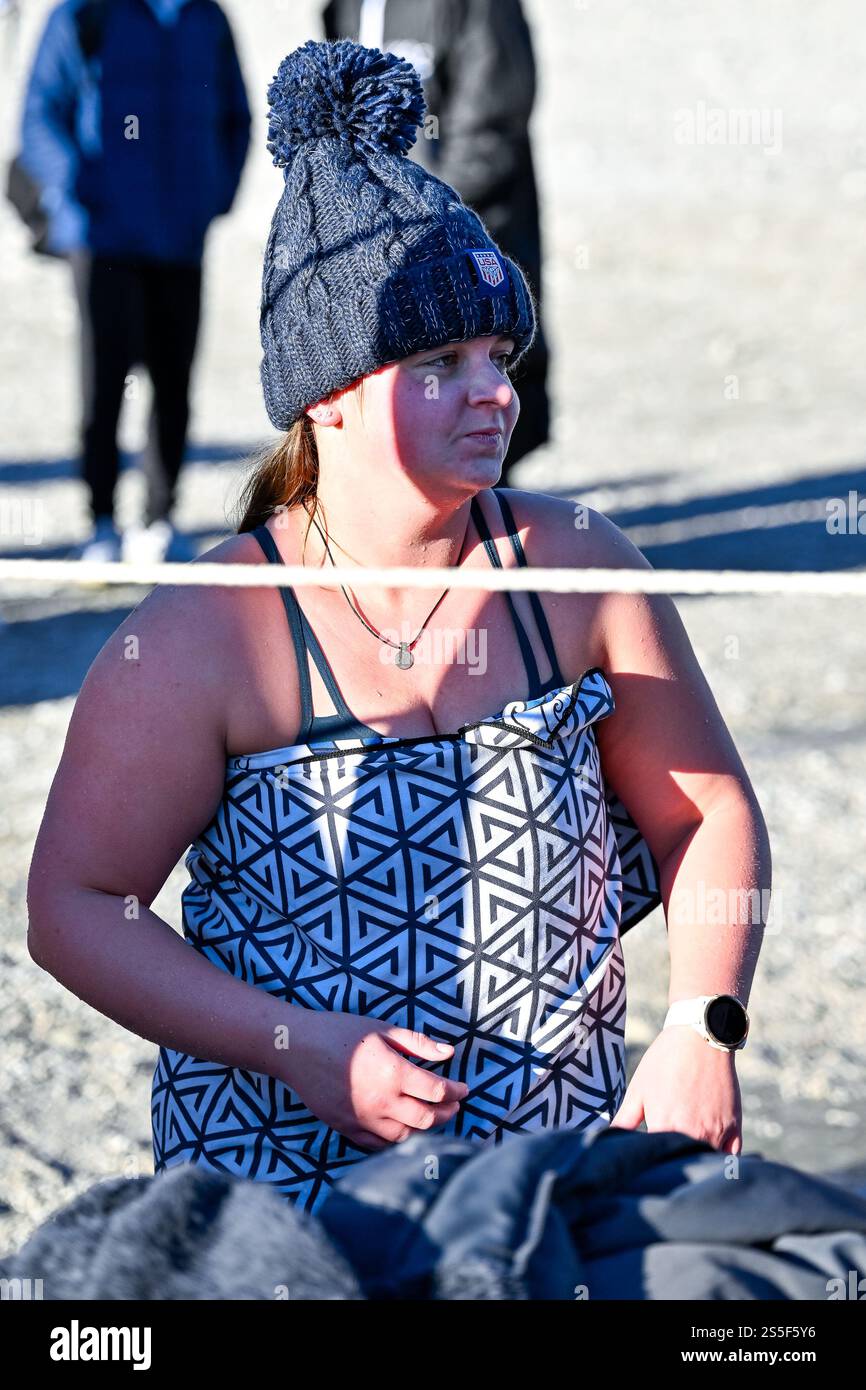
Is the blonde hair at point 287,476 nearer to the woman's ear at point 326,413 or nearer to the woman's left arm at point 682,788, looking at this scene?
the woman's ear at point 326,413

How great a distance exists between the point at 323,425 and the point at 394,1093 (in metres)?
0.76

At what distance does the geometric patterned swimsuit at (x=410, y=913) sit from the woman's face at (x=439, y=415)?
219 millimetres

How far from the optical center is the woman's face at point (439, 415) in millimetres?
1846

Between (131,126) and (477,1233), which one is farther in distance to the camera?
(131,126)

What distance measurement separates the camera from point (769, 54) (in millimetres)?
17422

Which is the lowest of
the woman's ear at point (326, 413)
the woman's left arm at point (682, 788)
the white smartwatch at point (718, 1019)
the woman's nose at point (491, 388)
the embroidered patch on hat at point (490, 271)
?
the white smartwatch at point (718, 1019)

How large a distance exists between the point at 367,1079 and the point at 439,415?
0.69 metres

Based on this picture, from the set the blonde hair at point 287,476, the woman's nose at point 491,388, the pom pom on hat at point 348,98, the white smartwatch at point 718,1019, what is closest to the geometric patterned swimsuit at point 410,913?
the white smartwatch at point 718,1019

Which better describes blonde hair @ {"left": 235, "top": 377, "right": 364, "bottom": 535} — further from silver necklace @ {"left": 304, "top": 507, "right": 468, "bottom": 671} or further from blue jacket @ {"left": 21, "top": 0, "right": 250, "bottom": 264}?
blue jacket @ {"left": 21, "top": 0, "right": 250, "bottom": 264}

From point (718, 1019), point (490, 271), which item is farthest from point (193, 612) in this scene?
point (718, 1019)

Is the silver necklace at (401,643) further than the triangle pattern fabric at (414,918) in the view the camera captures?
Yes

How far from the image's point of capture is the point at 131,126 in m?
5.52

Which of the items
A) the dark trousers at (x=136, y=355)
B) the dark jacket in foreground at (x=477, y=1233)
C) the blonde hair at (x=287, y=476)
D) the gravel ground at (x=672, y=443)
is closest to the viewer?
the dark jacket in foreground at (x=477, y=1233)

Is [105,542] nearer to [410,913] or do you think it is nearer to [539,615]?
[539,615]
